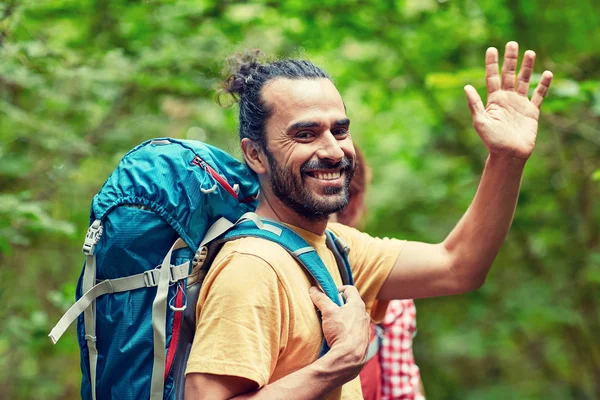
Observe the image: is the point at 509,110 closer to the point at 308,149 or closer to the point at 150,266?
the point at 308,149

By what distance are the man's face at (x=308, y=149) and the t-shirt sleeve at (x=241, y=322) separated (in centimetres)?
30

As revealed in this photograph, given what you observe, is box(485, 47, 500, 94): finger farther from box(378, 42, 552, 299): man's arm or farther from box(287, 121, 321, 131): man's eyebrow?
box(287, 121, 321, 131): man's eyebrow

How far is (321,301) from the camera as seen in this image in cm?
194

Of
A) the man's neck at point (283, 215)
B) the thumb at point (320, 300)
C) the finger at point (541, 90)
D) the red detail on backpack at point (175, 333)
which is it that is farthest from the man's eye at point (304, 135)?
the finger at point (541, 90)

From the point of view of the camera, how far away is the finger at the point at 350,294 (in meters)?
2.03

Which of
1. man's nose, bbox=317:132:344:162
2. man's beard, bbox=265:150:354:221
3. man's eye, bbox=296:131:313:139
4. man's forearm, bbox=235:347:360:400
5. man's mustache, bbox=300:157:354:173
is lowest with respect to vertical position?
man's forearm, bbox=235:347:360:400

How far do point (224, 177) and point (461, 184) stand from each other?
4036 millimetres

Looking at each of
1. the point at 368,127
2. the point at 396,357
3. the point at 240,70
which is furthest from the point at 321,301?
the point at 368,127

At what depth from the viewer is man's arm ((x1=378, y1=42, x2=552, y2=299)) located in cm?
229

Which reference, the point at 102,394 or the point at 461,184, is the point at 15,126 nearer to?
the point at 102,394

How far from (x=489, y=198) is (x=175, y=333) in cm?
121

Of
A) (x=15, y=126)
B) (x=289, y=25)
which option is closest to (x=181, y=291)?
(x=15, y=126)

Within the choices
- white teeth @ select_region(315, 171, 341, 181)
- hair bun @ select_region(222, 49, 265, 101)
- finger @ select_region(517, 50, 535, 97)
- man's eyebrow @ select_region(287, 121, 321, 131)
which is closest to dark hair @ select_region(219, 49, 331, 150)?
hair bun @ select_region(222, 49, 265, 101)

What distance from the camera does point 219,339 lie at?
1785 mm
